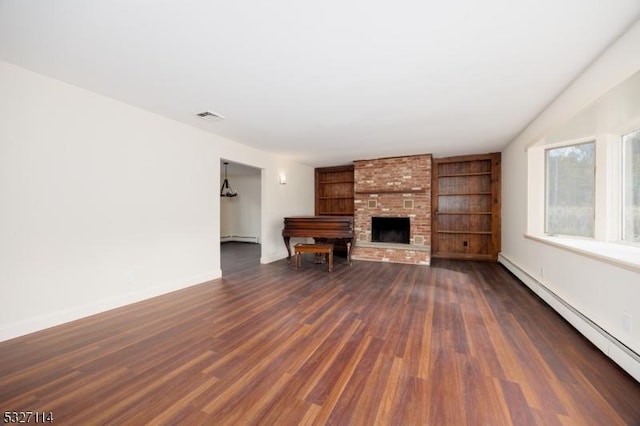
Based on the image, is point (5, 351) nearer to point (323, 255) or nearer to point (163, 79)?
point (163, 79)

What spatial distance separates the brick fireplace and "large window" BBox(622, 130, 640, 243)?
2953 millimetres

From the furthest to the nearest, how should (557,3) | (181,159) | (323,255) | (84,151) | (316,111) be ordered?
1. (323,255)
2. (181,159)
3. (316,111)
4. (84,151)
5. (557,3)

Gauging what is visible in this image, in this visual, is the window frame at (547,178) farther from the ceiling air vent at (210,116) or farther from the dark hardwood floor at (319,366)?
the ceiling air vent at (210,116)

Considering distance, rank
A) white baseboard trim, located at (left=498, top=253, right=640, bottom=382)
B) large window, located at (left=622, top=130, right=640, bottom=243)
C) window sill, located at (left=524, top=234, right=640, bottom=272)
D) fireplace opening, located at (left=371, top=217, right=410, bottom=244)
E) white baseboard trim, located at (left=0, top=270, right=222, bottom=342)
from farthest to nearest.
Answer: fireplace opening, located at (left=371, top=217, right=410, bottom=244) → large window, located at (left=622, top=130, right=640, bottom=243) → white baseboard trim, located at (left=0, top=270, right=222, bottom=342) → window sill, located at (left=524, top=234, right=640, bottom=272) → white baseboard trim, located at (left=498, top=253, right=640, bottom=382)

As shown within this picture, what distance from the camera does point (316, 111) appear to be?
10.6ft

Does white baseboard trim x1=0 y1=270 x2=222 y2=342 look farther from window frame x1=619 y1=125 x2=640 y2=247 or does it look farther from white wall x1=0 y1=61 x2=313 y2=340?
window frame x1=619 y1=125 x2=640 y2=247

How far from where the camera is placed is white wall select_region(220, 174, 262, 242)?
356 inches

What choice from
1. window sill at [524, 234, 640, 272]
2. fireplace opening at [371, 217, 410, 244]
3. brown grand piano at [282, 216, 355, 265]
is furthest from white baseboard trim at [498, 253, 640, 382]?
brown grand piano at [282, 216, 355, 265]

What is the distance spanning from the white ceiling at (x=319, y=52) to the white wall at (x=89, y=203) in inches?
12.3

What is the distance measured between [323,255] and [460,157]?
3995mm

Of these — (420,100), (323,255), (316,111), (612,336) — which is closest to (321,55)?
(316,111)

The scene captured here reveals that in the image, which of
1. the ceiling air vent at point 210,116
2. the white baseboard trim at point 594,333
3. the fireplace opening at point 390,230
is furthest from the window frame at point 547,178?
the ceiling air vent at point 210,116

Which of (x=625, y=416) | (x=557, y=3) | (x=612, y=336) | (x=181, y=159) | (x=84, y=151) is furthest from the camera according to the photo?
(x=181, y=159)

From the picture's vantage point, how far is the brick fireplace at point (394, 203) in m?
5.71
